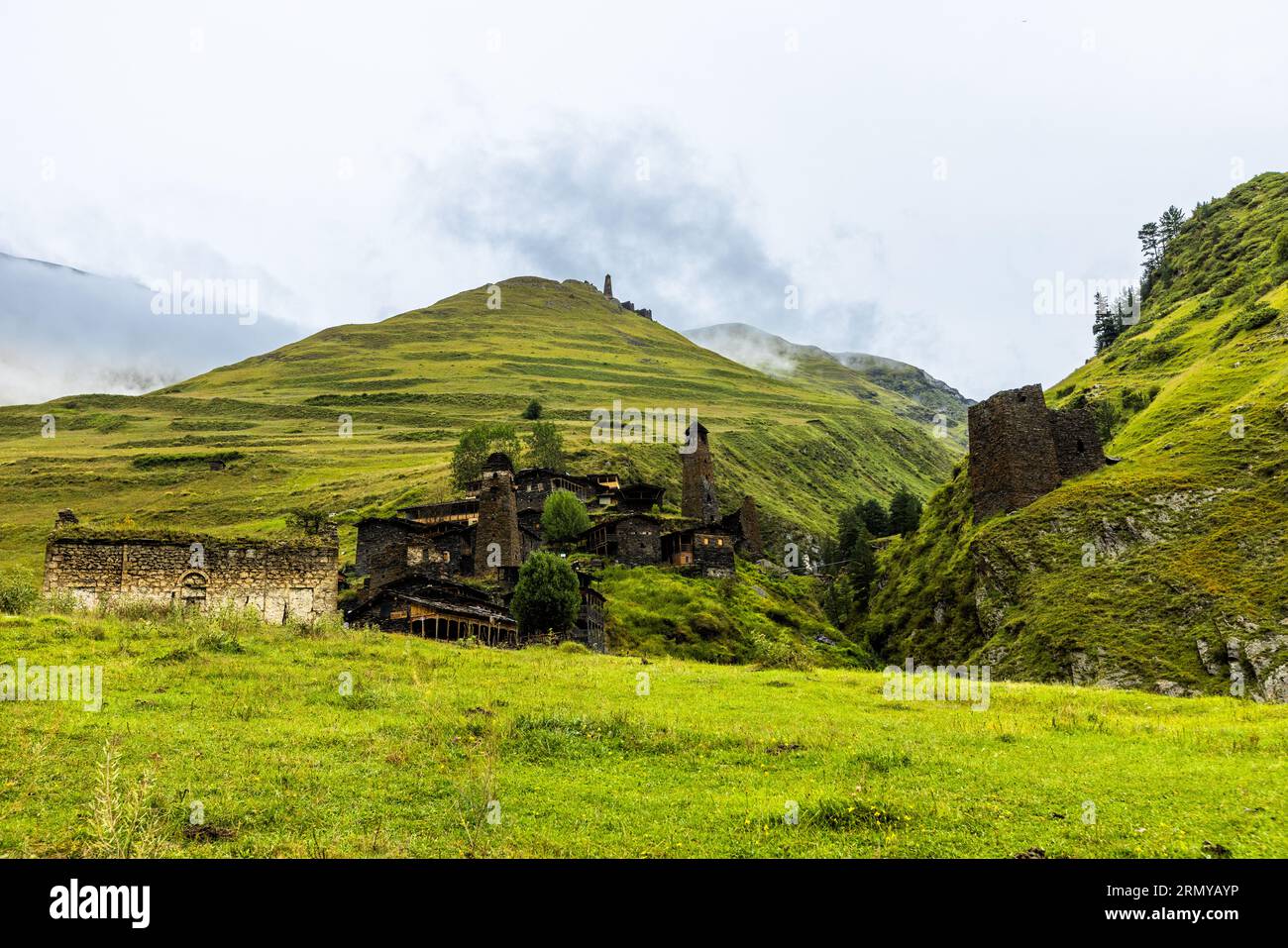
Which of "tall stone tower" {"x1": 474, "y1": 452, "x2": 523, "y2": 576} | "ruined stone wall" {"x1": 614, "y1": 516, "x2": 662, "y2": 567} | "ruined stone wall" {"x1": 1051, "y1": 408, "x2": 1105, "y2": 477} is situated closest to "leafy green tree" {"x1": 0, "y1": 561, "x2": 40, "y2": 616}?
"tall stone tower" {"x1": 474, "y1": 452, "x2": 523, "y2": 576}

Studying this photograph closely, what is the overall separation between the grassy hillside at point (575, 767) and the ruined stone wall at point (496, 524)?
137 ft

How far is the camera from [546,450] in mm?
118500

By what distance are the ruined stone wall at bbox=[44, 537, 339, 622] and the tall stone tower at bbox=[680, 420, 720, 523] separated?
231 ft

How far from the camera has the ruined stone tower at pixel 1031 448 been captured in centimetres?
6288

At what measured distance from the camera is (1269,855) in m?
11.0

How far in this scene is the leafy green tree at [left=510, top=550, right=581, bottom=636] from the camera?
4975 cm

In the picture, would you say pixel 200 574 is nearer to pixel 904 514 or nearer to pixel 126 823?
pixel 126 823

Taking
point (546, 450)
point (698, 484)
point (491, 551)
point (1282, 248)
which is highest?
point (1282, 248)

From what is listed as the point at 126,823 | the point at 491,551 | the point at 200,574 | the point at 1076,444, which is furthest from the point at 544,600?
the point at 1076,444

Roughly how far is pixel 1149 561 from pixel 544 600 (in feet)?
116

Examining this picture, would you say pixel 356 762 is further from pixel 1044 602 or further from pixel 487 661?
pixel 1044 602

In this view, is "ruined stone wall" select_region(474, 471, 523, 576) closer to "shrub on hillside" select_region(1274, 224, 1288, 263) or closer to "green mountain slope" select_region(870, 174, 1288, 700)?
"green mountain slope" select_region(870, 174, 1288, 700)

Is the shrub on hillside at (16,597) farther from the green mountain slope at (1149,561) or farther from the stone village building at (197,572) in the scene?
the green mountain slope at (1149,561)
